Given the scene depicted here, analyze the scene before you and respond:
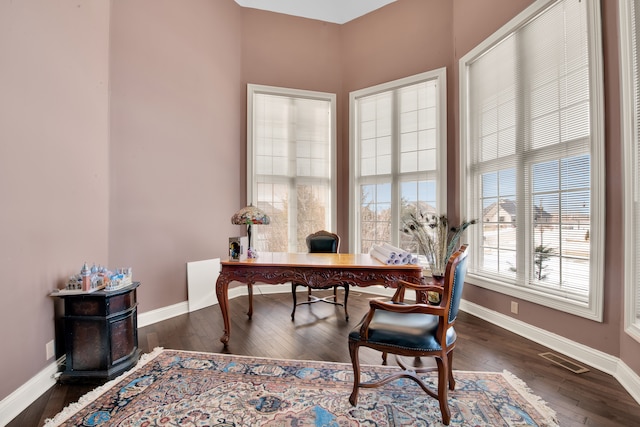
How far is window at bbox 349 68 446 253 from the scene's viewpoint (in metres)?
4.09

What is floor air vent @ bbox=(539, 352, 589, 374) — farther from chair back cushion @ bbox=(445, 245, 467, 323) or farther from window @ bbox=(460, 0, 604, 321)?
chair back cushion @ bbox=(445, 245, 467, 323)

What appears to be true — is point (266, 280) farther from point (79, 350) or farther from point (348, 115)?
point (348, 115)

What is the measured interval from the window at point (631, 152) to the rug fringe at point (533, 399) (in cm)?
82

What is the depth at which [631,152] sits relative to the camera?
80.3 inches

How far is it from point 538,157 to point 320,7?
385cm

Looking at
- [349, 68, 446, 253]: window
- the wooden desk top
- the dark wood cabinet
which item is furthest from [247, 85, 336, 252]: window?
the dark wood cabinet

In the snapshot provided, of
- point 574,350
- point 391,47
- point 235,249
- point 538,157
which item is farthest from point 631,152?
point 391,47

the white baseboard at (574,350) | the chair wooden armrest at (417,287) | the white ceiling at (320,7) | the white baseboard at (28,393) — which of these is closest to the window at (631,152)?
the white baseboard at (574,350)

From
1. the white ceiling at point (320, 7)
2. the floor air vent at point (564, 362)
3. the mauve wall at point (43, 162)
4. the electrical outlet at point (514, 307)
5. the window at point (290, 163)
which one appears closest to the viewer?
the mauve wall at point (43, 162)

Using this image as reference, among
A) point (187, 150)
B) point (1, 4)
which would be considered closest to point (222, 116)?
point (187, 150)

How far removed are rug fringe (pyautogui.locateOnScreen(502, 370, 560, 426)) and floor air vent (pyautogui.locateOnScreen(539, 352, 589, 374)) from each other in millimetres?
526

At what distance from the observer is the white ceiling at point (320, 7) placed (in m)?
4.44

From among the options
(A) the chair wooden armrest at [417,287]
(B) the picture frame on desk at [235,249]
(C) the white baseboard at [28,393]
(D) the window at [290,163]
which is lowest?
(C) the white baseboard at [28,393]

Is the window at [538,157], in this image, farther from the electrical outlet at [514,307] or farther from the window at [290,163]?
the window at [290,163]
